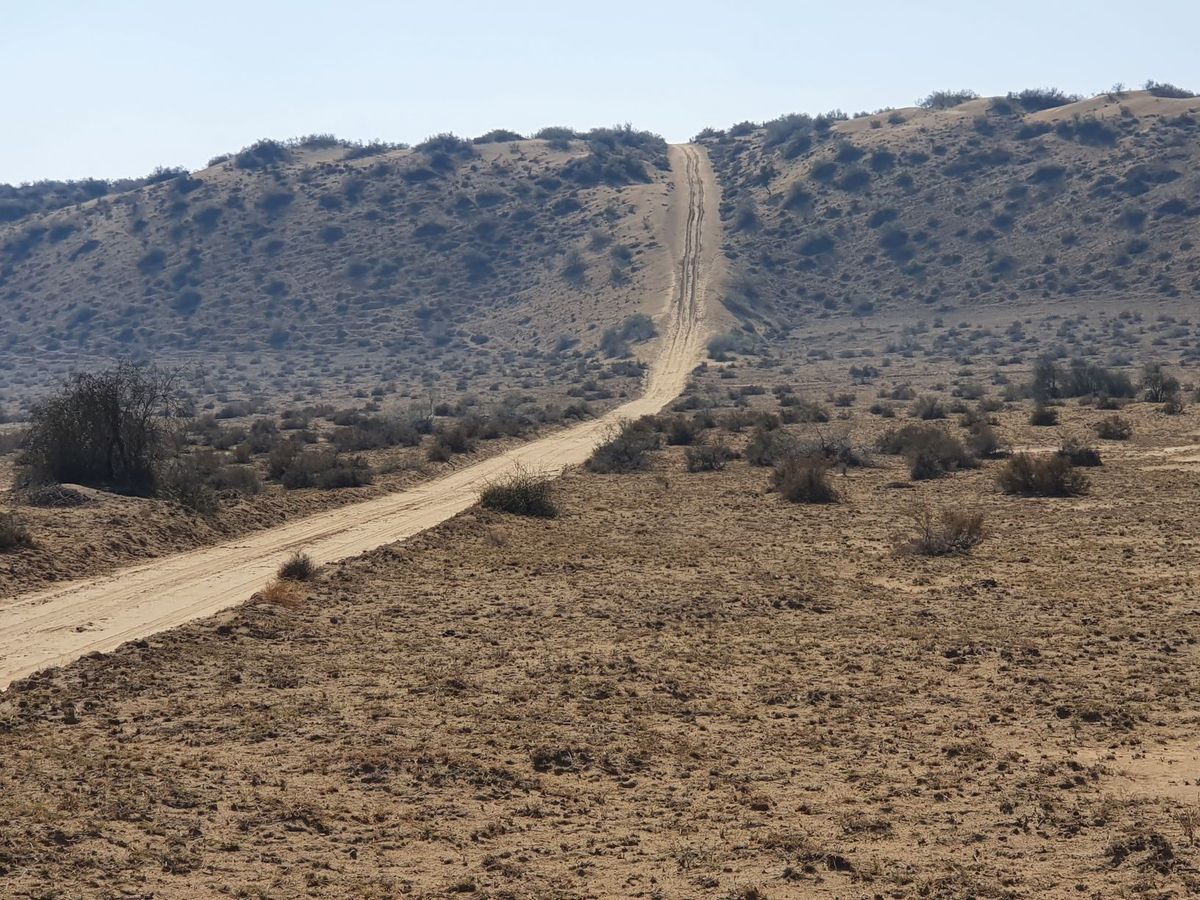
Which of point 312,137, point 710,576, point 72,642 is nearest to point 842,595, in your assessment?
point 710,576

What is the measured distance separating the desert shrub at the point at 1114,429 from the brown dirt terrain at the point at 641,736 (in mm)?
17528

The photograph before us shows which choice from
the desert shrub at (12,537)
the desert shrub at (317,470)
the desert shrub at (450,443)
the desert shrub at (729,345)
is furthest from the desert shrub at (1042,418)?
the desert shrub at (729,345)

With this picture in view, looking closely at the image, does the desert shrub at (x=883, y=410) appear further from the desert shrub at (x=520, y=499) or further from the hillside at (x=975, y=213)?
the hillside at (x=975, y=213)

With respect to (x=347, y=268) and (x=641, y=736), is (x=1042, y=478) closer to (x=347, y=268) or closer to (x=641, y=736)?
(x=641, y=736)

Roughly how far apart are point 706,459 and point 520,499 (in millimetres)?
10115

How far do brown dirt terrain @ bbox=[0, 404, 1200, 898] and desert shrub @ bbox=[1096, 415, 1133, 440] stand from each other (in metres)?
17.5

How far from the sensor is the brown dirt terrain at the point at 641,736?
33.0ft

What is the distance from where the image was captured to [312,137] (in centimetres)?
15938

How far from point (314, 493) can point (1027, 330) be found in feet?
232

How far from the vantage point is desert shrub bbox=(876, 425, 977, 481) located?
34.2m

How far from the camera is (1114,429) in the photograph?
4075 centimetres

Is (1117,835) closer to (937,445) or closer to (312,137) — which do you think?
(937,445)

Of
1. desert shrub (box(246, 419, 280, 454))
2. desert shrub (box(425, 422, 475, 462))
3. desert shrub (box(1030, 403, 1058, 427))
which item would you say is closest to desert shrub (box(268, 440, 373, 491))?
desert shrub (box(425, 422, 475, 462))

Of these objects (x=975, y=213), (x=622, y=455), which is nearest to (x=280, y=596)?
(x=622, y=455)
